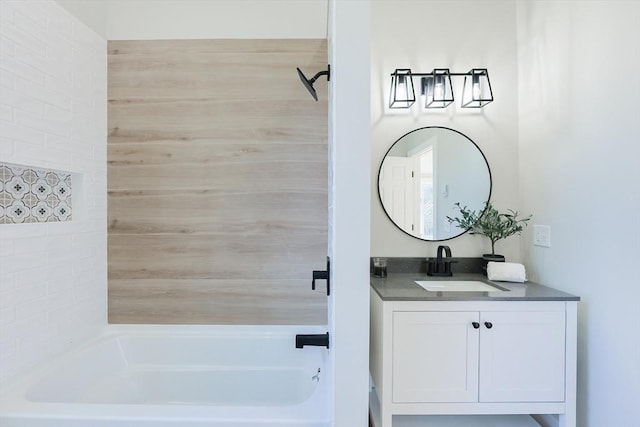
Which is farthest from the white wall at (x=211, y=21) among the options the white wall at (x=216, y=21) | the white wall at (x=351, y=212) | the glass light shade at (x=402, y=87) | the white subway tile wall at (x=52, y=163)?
the white wall at (x=351, y=212)

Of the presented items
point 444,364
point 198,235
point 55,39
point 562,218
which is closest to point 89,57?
point 55,39

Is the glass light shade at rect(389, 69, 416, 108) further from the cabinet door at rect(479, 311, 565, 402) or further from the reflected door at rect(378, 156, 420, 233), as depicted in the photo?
the cabinet door at rect(479, 311, 565, 402)

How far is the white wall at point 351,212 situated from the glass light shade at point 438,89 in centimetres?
122

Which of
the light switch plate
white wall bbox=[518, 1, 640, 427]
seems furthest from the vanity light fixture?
the light switch plate

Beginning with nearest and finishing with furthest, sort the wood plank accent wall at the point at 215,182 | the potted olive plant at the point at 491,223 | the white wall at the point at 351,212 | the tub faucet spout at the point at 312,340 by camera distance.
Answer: the white wall at the point at 351,212 → the tub faucet spout at the point at 312,340 → the potted olive plant at the point at 491,223 → the wood plank accent wall at the point at 215,182

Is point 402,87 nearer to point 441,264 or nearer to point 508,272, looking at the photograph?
point 441,264

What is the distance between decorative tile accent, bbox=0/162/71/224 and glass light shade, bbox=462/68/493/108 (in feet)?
7.94

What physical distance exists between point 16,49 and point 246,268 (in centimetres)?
156

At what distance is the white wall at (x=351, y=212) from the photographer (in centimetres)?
109

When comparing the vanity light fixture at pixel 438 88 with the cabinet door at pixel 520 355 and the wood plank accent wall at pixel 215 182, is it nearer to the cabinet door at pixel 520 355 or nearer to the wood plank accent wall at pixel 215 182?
the wood plank accent wall at pixel 215 182

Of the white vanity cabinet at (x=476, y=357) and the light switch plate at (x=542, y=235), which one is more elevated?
the light switch plate at (x=542, y=235)

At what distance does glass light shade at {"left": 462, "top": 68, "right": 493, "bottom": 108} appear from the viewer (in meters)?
2.17

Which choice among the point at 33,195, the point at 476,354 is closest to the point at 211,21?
the point at 33,195

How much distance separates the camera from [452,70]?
7.38ft
